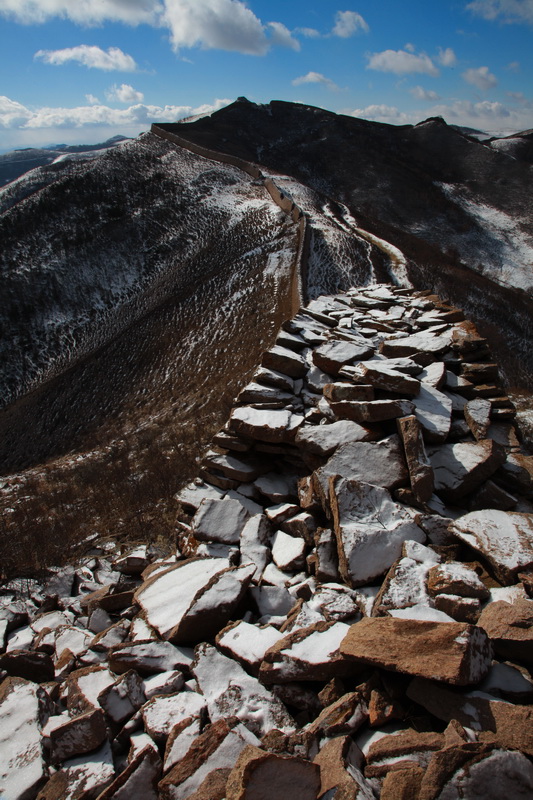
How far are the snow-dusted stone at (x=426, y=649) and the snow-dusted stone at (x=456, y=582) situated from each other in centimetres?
60

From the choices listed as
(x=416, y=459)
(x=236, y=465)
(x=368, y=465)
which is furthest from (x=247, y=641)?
(x=236, y=465)

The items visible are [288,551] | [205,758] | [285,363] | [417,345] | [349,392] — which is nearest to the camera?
[205,758]

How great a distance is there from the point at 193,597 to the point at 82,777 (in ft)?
5.07

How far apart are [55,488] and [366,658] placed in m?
12.1

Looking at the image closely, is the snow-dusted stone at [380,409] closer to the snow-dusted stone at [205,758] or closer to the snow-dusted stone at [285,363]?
the snow-dusted stone at [285,363]

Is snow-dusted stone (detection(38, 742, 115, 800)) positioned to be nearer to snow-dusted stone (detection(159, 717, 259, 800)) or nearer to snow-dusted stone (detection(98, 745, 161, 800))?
snow-dusted stone (detection(98, 745, 161, 800))

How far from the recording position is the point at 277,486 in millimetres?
5941

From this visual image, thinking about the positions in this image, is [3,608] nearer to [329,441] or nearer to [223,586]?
[223,586]

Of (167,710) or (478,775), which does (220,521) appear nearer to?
(167,710)

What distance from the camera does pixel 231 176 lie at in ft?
128

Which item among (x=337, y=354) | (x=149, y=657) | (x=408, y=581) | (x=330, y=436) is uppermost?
(x=337, y=354)

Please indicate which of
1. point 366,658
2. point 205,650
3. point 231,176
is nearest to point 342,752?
point 366,658

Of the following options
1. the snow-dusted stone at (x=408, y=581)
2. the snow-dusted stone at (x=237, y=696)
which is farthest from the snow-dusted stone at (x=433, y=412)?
the snow-dusted stone at (x=237, y=696)

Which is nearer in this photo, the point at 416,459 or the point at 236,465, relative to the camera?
the point at 416,459
